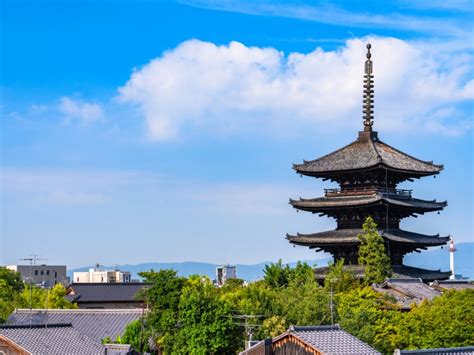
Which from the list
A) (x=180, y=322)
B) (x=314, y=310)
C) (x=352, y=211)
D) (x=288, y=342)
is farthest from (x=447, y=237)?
(x=288, y=342)

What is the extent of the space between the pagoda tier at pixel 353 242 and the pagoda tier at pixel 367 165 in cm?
449

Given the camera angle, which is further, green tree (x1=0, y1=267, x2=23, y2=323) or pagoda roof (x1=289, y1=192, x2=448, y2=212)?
pagoda roof (x1=289, y1=192, x2=448, y2=212)

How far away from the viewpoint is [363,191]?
81.0 m

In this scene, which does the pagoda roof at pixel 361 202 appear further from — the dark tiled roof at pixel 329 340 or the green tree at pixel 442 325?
the dark tiled roof at pixel 329 340

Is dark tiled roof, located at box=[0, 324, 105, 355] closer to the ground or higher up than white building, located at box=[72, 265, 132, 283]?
closer to the ground

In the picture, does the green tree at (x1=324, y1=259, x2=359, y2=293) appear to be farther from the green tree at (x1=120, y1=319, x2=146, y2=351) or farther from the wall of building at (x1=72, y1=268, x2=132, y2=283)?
the wall of building at (x1=72, y1=268, x2=132, y2=283)

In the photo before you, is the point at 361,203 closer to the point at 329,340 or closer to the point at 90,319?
the point at 90,319

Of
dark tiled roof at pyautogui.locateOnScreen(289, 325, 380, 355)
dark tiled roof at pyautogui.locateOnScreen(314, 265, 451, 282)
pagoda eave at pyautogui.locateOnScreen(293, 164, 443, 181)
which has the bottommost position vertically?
dark tiled roof at pyautogui.locateOnScreen(289, 325, 380, 355)

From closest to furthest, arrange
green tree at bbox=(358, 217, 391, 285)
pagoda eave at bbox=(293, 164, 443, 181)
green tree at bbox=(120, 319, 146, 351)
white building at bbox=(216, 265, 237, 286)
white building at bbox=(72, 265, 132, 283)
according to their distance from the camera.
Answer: green tree at bbox=(120, 319, 146, 351)
green tree at bbox=(358, 217, 391, 285)
pagoda eave at bbox=(293, 164, 443, 181)
white building at bbox=(216, 265, 237, 286)
white building at bbox=(72, 265, 132, 283)

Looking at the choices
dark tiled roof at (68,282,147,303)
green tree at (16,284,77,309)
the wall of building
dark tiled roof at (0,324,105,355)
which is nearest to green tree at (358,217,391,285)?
green tree at (16,284,77,309)

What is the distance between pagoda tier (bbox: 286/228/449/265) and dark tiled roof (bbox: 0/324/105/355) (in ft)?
98.1

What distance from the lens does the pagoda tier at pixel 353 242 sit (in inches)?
3105

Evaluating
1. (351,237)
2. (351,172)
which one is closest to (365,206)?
(351,237)

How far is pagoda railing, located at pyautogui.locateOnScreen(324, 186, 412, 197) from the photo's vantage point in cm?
8069
